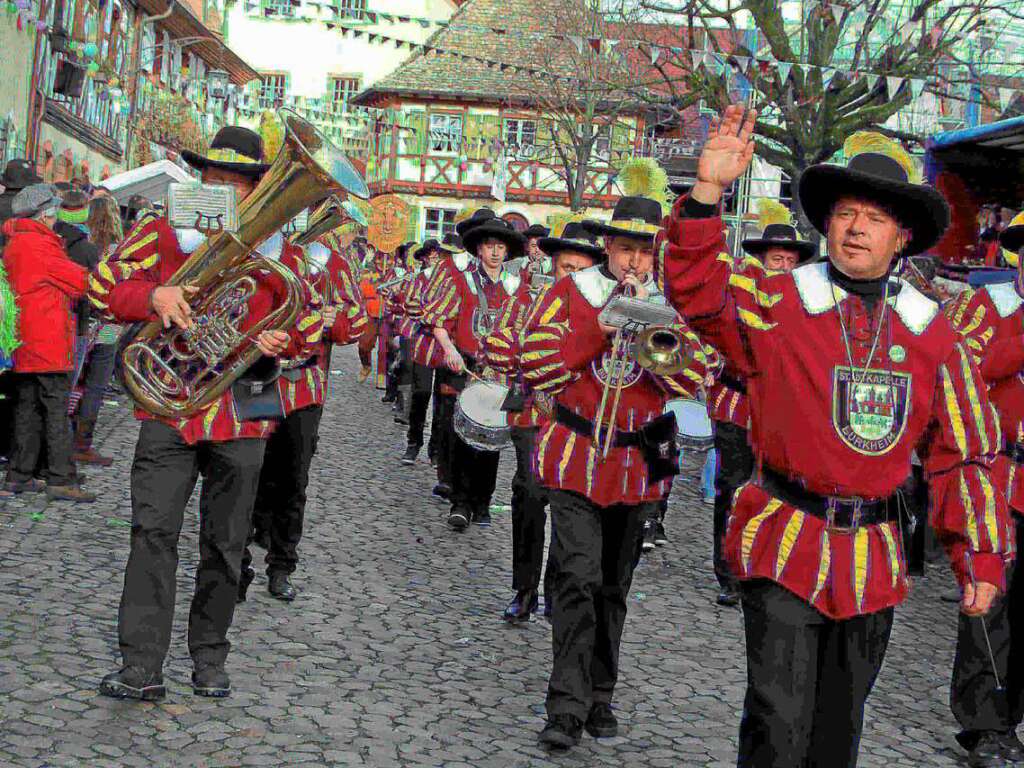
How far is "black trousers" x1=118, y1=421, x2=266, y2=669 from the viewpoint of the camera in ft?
18.9

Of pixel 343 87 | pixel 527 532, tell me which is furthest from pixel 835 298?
pixel 343 87

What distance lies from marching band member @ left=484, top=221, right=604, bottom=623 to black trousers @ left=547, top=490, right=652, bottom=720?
1.42 m

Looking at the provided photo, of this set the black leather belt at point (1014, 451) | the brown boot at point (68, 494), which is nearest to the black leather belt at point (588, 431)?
the black leather belt at point (1014, 451)

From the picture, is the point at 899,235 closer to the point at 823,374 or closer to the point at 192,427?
the point at 823,374

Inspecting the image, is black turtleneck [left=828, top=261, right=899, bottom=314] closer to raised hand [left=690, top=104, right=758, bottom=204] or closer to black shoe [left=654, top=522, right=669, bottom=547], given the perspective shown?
raised hand [left=690, top=104, right=758, bottom=204]

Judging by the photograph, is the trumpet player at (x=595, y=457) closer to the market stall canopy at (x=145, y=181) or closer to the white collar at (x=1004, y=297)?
the white collar at (x=1004, y=297)

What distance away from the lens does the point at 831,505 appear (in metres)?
4.25

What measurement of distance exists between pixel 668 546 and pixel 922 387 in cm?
631

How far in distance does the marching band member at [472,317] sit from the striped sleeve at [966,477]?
649 cm

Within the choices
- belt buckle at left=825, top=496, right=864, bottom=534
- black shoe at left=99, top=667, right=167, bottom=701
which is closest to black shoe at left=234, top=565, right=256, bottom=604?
black shoe at left=99, top=667, right=167, bottom=701

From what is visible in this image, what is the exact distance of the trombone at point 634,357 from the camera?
16.8ft

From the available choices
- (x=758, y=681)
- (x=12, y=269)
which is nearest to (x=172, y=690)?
(x=758, y=681)

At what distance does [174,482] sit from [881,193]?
2.98m

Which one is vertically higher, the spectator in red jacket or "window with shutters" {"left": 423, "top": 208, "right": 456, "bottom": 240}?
"window with shutters" {"left": 423, "top": 208, "right": 456, "bottom": 240}
